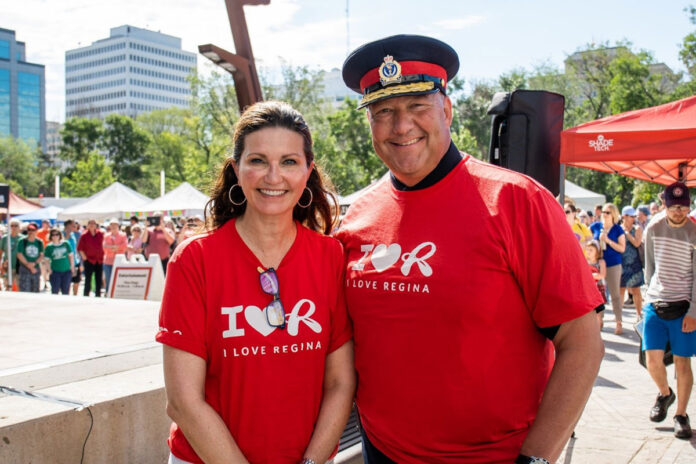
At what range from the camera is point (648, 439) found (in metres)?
5.47

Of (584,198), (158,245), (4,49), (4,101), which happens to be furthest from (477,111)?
(4,49)

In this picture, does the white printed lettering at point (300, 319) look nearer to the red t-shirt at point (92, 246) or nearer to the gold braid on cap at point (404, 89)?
the gold braid on cap at point (404, 89)

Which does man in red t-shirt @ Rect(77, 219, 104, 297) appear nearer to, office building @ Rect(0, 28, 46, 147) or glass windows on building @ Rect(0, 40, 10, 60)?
office building @ Rect(0, 28, 46, 147)

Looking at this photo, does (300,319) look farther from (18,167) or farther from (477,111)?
(18,167)

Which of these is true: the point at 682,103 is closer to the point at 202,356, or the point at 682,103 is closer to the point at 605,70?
the point at 202,356

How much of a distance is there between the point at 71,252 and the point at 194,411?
44.9 feet

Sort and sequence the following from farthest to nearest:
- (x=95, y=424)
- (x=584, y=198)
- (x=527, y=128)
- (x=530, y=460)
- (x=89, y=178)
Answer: (x=89, y=178) < (x=584, y=198) < (x=527, y=128) < (x=95, y=424) < (x=530, y=460)

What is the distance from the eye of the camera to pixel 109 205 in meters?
26.8

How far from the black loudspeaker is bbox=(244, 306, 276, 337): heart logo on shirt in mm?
3343

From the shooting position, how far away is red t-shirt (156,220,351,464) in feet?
6.98

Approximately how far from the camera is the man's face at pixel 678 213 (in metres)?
A: 5.84

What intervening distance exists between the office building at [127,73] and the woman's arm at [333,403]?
516 feet

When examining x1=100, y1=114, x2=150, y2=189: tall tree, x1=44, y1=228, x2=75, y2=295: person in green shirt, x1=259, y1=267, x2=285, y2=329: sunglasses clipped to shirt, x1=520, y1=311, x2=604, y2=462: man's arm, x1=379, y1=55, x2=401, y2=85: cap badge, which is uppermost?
x1=100, y1=114, x2=150, y2=189: tall tree

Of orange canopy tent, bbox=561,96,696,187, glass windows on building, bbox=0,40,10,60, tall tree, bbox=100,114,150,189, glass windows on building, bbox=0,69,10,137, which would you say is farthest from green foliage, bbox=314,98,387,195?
glass windows on building, bbox=0,40,10,60
